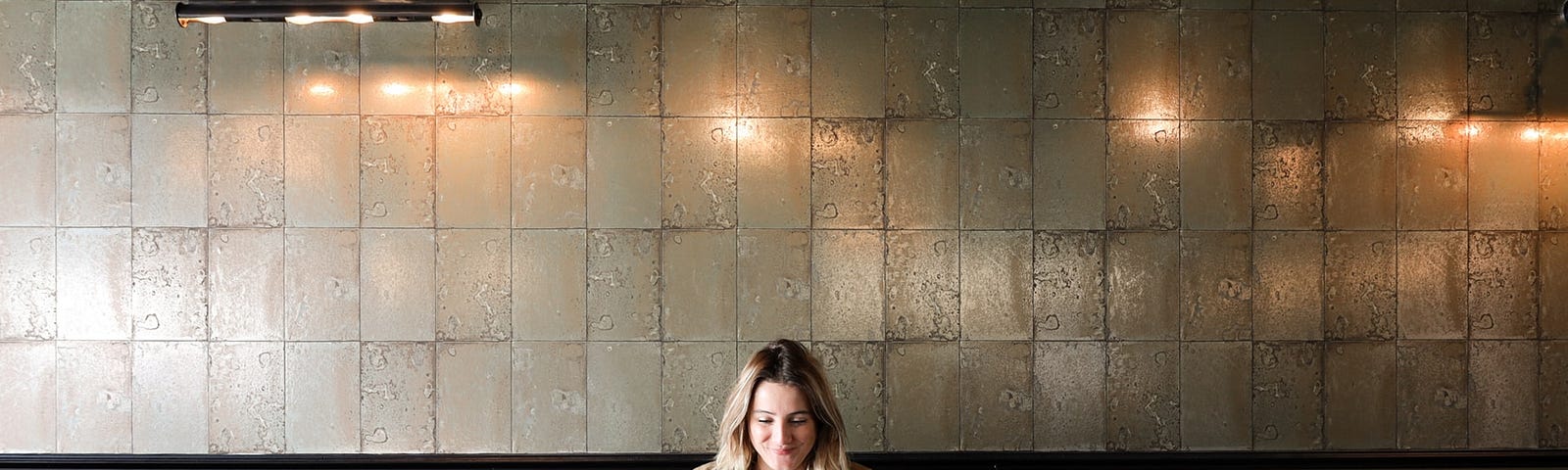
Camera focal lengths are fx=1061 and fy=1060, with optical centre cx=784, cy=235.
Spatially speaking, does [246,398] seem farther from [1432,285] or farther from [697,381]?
[1432,285]

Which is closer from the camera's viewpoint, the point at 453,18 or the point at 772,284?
the point at 453,18

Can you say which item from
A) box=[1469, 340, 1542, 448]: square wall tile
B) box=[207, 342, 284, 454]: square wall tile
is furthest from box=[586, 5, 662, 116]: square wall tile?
box=[1469, 340, 1542, 448]: square wall tile

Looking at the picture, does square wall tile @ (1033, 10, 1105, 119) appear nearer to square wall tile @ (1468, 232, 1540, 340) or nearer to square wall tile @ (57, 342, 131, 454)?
square wall tile @ (1468, 232, 1540, 340)

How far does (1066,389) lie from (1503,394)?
2.19m

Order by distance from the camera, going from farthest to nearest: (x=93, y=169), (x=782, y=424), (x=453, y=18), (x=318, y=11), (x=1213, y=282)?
1. (x=1213, y=282)
2. (x=93, y=169)
3. (x=453, y=18)
4. (x=318, y=11)
5. (x=782, y=424)

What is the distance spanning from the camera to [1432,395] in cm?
527

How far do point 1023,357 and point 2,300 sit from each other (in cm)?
498

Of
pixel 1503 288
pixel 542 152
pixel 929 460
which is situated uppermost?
pixel 542 152

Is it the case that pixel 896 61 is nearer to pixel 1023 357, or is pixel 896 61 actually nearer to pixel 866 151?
pixel 866 151

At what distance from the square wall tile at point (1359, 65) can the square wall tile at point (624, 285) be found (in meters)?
3.42

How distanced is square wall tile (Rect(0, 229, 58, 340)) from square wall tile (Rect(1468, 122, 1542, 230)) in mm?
6970

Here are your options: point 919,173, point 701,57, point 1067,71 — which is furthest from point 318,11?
point 1067,71

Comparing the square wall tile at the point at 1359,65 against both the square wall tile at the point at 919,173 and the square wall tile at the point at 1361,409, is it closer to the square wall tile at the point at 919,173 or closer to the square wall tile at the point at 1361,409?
the square wall tile at the point at 1361,409

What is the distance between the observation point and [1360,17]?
5.27 meters
